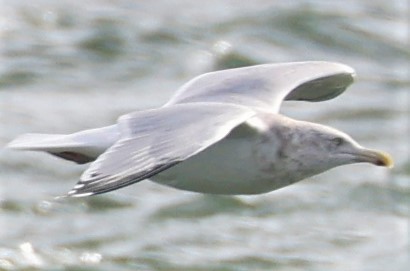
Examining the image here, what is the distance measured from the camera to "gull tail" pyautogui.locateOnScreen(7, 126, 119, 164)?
5.94 m

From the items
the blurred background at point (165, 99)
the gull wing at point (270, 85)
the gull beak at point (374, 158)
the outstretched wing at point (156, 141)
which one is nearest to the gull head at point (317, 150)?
the gull beak at point (374, 158)

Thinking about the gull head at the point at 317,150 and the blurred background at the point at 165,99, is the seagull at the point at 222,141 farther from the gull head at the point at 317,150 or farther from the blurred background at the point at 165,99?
the blurred background at the point at 165,99

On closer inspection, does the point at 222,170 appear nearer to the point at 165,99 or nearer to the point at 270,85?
the point at 270,85

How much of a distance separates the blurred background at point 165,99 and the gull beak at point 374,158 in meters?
2.94

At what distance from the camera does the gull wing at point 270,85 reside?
253 inches

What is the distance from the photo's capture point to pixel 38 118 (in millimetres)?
10695

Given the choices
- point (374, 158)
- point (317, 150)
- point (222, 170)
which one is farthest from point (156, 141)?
point (374, 158)

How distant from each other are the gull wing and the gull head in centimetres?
15

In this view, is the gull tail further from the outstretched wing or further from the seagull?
the outstretched wing

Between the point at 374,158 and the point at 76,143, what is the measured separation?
3.61ft

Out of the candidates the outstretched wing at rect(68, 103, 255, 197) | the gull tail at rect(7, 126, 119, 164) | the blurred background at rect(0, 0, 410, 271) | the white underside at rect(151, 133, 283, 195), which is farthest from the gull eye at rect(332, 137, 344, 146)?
the blurred background at rect(0, 0, 410, 271)

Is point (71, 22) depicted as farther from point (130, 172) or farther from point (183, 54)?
point (130, 172)

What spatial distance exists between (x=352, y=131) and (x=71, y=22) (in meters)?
2.34

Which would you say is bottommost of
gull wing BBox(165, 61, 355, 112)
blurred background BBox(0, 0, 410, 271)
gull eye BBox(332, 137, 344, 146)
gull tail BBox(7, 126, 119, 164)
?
gull tail BBox(7, 126, 119, 164)
